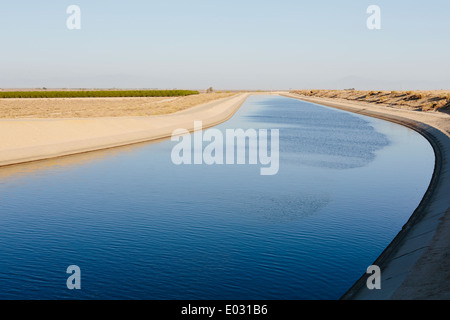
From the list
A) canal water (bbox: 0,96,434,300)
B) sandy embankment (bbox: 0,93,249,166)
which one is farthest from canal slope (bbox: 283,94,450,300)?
sandy embankment (bbox: 0,93,249,166)

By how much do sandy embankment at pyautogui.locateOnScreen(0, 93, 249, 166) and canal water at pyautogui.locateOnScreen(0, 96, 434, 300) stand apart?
2.35 metres

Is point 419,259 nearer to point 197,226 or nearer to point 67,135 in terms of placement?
point 197,226

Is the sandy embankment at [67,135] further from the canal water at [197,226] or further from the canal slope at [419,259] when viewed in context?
the canal slope at [419,259]

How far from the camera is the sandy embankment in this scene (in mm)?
28578

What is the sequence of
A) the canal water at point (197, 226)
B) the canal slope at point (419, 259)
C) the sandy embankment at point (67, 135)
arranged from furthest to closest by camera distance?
the sandy embankment at point (67, 135) < the canal water at point (197, 226) < the canal slope at point (419, 259)

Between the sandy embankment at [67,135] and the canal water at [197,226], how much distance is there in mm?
2354

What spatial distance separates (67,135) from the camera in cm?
3459

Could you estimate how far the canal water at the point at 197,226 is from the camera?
985cm

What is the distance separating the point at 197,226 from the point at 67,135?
76.9 ft

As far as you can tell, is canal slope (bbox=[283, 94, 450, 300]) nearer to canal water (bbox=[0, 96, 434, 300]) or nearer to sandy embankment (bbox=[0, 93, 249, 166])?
canal water (bbox=[0, 96, 434, 300])

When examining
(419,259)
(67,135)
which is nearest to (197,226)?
(419,259)

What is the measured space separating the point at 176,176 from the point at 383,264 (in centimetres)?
1325

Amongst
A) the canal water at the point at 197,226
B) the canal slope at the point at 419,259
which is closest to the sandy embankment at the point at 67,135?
the canal water at the point at 197,226
